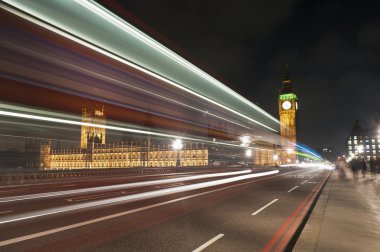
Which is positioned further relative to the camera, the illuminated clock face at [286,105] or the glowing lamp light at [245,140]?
the illuminated clock face at [286,105]

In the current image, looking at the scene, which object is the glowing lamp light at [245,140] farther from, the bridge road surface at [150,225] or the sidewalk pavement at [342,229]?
the sidewalk pavement at [342,229]

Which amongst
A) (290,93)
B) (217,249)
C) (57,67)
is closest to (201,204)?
(217,249)

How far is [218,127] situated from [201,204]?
5.86 meters

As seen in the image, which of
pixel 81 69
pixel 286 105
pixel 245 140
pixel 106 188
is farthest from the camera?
pixel 286 105

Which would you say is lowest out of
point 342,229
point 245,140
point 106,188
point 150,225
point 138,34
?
point 150,225

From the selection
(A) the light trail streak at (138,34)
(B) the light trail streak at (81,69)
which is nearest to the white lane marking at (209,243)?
(B) the light trail streak at (81,69)

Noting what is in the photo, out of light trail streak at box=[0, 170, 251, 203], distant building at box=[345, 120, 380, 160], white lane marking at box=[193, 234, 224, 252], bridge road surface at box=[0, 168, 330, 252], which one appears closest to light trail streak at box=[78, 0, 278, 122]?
bridge road surface at box=[0, 168, 330, 252]

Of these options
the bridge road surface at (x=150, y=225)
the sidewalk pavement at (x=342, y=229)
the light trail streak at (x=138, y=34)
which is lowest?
the bridge road surface at (x=150, y=225)

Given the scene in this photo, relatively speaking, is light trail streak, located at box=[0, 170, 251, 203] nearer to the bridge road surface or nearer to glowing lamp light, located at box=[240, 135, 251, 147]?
the bridge road surface

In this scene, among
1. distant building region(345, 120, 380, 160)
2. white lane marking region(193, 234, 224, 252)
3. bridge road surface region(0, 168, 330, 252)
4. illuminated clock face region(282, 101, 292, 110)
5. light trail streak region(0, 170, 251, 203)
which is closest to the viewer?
white lane marking region(193, 234, 224, 252)

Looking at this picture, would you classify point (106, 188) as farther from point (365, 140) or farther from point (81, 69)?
point (365, 140)

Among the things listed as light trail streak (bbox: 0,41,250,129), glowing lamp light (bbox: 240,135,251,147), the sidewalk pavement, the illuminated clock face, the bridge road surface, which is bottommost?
the bridge road surface

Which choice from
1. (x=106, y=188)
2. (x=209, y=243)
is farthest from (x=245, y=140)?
(x=209, y=243)

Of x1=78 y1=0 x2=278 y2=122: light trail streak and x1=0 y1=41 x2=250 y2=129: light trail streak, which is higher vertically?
x1=78 y1=0 x2=278 y2=122: light trail streak
